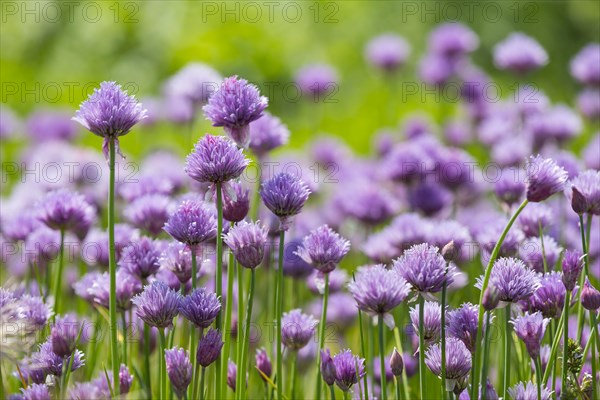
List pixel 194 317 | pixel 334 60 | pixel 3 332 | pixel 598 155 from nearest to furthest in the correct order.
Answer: pixel 3 332 → pixel 194 317 → pixel 598 155 → pixel 334 60

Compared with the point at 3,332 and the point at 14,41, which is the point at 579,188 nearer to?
the point at 3,332

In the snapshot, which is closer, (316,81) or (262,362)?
(262,362)

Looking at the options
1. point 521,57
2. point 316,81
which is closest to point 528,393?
point 521,57

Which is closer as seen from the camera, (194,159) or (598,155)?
(194,159)

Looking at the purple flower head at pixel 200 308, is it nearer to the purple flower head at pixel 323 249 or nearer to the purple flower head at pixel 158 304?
the purple flower head at pixel 158 304

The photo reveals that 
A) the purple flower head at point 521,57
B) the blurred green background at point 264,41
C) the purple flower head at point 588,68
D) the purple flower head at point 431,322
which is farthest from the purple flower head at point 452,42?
the purple flower head at point 431,322

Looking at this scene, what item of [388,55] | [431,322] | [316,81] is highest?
[388,55]

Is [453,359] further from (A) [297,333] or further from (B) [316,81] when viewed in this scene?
(B) [316,81]

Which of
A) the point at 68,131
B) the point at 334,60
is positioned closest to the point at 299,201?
the point at 68,131
